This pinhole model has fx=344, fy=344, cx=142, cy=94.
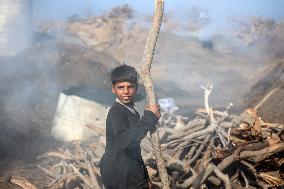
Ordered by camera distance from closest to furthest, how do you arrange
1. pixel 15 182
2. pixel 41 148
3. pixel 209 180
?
pixel 209 180, pixel 15 182, pixel 41 148

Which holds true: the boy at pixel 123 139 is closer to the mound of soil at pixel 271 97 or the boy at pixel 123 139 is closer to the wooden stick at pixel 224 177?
the wooden stick at pixel 224 177

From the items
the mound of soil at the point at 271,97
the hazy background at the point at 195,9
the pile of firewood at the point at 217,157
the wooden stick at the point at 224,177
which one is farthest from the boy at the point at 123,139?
the hazy background at the point at 195,9

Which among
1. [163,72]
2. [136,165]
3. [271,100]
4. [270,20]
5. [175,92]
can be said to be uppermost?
[270,20]

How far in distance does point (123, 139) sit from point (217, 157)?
1.81 meters

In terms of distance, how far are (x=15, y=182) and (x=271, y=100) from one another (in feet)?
20.8

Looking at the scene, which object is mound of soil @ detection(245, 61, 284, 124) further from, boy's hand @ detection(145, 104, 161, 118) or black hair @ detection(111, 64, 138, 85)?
black hair @ detection(111, 64, 138, 85)

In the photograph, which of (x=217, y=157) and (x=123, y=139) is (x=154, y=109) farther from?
(x=217, y=157)

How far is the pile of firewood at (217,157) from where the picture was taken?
13.5 ft

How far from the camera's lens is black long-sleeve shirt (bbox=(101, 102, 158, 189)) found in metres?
2.90

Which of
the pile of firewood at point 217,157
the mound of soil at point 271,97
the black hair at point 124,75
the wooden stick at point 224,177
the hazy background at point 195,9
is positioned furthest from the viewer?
the hazy background at point 195,9

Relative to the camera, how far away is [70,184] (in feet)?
16.2

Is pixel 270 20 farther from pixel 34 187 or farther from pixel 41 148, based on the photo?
pixel 34 187

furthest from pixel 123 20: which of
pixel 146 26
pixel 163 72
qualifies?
pixel 163 72

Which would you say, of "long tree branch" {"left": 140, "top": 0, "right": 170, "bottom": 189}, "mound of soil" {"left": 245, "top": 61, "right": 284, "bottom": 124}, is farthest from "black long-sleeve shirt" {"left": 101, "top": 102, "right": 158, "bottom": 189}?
"mound of soil" {"left": 245, "top": 61, "right": 284, "bottom": 124}
